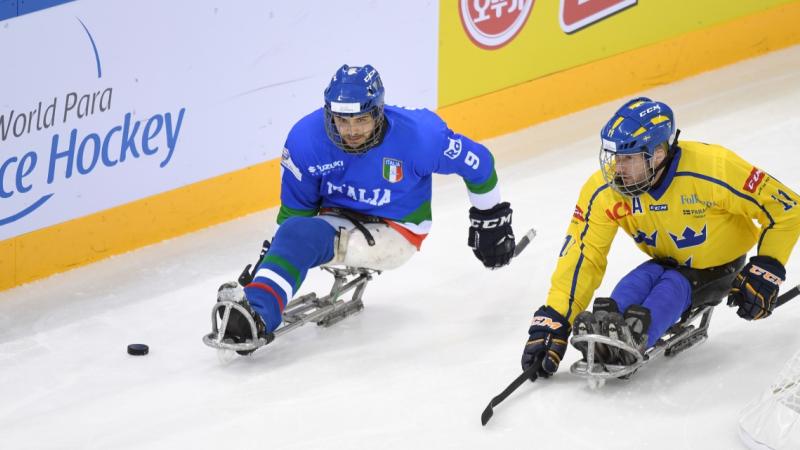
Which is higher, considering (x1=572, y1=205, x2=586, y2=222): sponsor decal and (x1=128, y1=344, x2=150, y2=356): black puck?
(x1=572, y1=205, x2=586, y2=222): sponsor decal

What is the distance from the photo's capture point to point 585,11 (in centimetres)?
789

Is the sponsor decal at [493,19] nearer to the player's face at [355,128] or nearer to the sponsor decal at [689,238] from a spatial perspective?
the player's face at [355,128]

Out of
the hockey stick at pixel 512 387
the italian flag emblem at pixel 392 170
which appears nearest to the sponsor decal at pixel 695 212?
the hockey stick at pixel 512 387

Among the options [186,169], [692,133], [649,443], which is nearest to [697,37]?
[692,133]

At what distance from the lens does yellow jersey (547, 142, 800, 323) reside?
174 inches

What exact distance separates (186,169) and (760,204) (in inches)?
115

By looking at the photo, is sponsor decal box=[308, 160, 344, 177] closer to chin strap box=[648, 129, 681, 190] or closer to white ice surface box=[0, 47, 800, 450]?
white ice surface box=[0, 47, 800, 450]

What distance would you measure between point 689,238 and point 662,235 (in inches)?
3.7

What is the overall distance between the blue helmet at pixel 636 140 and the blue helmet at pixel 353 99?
890 millimetres

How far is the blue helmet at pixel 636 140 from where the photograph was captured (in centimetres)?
438

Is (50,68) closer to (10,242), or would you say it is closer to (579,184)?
(10,242)

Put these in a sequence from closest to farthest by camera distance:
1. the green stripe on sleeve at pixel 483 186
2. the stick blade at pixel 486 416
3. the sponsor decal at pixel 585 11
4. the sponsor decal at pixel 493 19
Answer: the stick blade at pixel 486 416, the green stripe on sleeve at pixel 483 186, the sponsor decal at pixel 493 19, the sponsor decal at pixel 585 11

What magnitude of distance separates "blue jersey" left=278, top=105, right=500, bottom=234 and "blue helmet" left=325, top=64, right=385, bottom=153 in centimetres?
12

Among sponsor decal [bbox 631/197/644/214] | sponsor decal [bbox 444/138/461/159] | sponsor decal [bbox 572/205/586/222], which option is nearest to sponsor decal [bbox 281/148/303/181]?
sponsor decal [bbox 444/138/461/159]
